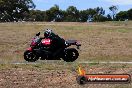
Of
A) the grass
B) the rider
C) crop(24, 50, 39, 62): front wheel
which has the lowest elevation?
the grass

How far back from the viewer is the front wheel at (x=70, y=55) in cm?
2233

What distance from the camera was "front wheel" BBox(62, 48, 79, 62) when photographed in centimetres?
2233

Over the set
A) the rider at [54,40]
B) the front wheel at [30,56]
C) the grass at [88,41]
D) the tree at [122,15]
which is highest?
the rider at [54,40]

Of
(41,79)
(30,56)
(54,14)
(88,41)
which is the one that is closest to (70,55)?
(30,56)

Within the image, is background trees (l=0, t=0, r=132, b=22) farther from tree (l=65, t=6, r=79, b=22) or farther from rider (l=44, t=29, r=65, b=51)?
rider (l=44, t=29, r=65, b=51)

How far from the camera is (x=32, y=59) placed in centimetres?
2247

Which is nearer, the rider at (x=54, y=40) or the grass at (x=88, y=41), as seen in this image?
the rider at (x=54, y=40)

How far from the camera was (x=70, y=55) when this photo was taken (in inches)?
883

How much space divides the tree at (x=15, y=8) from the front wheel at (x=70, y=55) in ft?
258

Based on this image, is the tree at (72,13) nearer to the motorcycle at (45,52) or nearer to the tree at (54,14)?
the tree at (54,14)

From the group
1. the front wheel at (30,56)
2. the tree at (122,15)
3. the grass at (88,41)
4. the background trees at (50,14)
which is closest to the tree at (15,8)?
the background trees at (50,14)

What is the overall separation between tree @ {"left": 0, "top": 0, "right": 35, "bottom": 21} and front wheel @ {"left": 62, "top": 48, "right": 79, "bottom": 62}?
78.6 m

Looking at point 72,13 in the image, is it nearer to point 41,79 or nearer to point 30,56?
point 30,56

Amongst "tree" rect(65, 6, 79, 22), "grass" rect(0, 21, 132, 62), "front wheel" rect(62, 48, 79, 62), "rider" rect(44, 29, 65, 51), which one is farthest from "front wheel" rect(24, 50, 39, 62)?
"tree" rect(65, 6, 79, 22)
